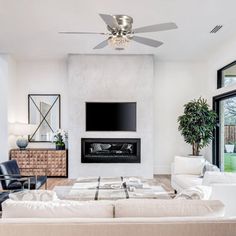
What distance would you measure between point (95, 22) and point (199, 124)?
11.5 ft

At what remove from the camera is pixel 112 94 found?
7270 mm

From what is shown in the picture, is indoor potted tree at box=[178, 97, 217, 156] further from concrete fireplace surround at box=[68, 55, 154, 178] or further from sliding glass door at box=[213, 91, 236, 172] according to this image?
concrete fireplace surround at box=[68, 55, 154, 178]

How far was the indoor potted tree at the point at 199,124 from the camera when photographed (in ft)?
22.6

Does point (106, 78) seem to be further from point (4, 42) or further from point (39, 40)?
point (4, 42)

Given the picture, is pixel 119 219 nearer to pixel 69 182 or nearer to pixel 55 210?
pixel 55 210

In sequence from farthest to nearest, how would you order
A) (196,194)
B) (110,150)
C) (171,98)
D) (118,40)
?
(171,98) → (110,150) → (118,40) → (196,194)

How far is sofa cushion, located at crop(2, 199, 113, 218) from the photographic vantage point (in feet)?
6.62

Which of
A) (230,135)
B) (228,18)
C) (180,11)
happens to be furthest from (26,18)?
(230,135)

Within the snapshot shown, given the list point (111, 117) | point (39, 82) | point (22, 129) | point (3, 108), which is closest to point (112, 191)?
point (111, 117)

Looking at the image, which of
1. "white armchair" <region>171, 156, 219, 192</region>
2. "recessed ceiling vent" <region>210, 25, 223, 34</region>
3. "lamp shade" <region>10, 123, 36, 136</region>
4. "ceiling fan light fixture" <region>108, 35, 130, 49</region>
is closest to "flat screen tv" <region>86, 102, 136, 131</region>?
"lamp shade" <region>10, 123, 36, 136</region>

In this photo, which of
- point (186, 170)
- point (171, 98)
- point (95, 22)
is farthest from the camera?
point (171, 98)

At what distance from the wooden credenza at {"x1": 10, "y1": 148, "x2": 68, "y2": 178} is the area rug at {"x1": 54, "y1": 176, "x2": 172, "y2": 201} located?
80.2 inches

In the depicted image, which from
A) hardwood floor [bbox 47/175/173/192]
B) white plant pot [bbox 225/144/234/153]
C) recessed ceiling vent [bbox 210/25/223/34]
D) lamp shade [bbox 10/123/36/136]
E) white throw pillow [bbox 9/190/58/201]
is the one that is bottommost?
hardwood floor [bbox 47/175/173/192]

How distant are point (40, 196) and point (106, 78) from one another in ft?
16.7
